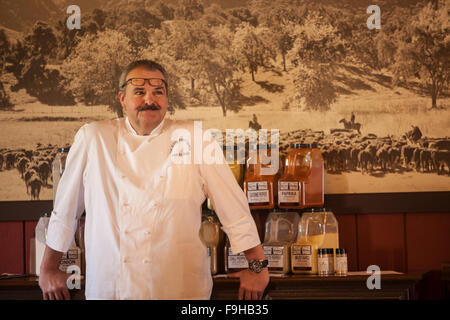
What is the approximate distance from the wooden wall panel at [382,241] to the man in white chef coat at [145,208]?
0.89 m

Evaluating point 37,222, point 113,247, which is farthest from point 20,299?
point 113,247

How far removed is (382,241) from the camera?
296cm

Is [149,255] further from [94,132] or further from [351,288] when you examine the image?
[351,288]

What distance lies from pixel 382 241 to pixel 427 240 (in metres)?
0.21

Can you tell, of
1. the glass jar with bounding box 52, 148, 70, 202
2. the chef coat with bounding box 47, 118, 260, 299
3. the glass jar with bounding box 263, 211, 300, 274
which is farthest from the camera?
the glass jar with bounding box 52, 148, 70, 202

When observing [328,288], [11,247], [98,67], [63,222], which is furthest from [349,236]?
[11,247]

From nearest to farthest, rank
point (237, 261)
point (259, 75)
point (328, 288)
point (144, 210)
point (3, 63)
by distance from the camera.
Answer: point (144, 210)
point (328, 288)
point (237, 261)
point (259, 75)
point (3, 63)

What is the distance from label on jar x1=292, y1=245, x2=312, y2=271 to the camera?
102 inches

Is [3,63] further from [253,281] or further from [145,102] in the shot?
[253,281]

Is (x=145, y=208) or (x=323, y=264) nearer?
(x=145, y=208)

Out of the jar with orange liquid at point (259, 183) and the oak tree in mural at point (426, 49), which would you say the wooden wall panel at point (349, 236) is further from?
the oak tree in mural at point (426, 49)

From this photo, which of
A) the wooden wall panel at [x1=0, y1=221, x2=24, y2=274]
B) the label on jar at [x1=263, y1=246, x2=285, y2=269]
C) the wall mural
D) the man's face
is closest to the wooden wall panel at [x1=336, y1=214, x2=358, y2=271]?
the wall mural

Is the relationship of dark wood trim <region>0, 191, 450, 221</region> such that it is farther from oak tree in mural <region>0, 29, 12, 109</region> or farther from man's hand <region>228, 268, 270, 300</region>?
oak tree in mural <region>0, 29, 12, 109</region>
